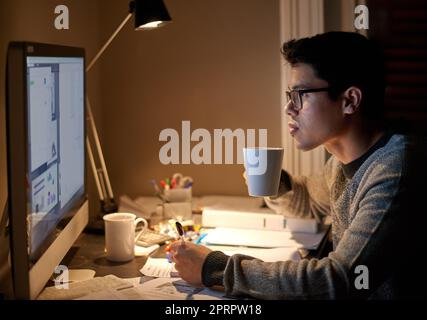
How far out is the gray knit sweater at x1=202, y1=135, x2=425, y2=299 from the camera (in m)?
1.17

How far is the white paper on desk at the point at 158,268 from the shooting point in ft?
4.75

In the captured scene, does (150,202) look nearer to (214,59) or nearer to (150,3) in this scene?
(214,59)

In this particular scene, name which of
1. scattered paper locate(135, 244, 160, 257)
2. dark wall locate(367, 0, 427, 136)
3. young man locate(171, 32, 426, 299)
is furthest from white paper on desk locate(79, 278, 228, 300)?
dark wall locate(367, 0, 427, 136)

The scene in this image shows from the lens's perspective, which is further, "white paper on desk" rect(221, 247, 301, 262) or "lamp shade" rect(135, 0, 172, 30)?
"lamp shade" rect(135, 0, 172, 30)

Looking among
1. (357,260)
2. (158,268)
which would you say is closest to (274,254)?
(158,268)

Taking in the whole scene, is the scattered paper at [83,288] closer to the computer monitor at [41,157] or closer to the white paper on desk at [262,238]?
the computer monitor at [41,157]

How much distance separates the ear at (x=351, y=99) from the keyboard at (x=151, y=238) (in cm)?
71

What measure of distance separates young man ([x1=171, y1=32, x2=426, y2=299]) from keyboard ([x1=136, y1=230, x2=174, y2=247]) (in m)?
0.34

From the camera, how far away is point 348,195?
1458 mm

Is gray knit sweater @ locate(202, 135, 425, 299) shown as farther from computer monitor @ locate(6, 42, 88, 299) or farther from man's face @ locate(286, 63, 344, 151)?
computer monitor @ locate(6, 42, 88, 299)

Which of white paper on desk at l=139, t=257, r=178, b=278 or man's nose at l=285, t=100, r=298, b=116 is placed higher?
man's nose at l=285, t=100, r=298, b=116
